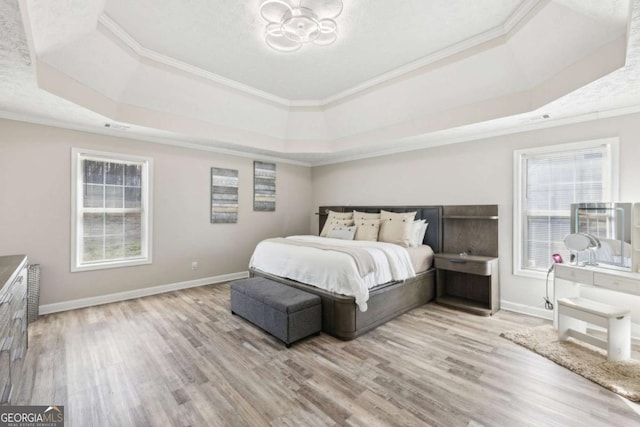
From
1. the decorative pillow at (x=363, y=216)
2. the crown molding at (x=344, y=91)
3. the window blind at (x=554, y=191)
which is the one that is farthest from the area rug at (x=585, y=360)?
the crown molding at (x=344, y=91)

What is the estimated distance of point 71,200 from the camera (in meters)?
3.75

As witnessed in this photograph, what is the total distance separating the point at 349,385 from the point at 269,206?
4112 mm

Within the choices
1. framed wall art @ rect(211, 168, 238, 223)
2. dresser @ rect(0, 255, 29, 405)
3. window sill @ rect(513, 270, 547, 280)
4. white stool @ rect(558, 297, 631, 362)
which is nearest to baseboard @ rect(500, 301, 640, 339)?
window sill @ rect(513, 270, 547, 280)

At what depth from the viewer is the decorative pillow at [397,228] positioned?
13.5 feet

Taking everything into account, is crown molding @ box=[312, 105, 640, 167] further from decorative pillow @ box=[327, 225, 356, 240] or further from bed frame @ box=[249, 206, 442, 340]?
decorative pillow @ box=[327, 225, 356, 240]

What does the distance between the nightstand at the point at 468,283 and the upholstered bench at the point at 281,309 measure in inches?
78.1

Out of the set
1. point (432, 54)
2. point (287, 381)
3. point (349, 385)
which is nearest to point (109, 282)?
point (287, 381)

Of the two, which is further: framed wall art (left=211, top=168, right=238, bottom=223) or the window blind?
framed wall art (left=211, top=168, right=238, bottom=223)

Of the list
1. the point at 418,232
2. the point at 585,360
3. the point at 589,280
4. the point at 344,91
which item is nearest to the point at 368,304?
the point at 418,232

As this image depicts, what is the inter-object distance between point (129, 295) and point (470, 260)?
4.75 metres

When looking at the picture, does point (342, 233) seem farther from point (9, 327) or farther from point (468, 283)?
point (9, 327)

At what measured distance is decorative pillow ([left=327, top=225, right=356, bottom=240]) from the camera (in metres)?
4.61

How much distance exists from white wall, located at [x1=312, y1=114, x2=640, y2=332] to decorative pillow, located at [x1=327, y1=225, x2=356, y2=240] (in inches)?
36.8

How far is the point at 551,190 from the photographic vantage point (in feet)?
11.6
